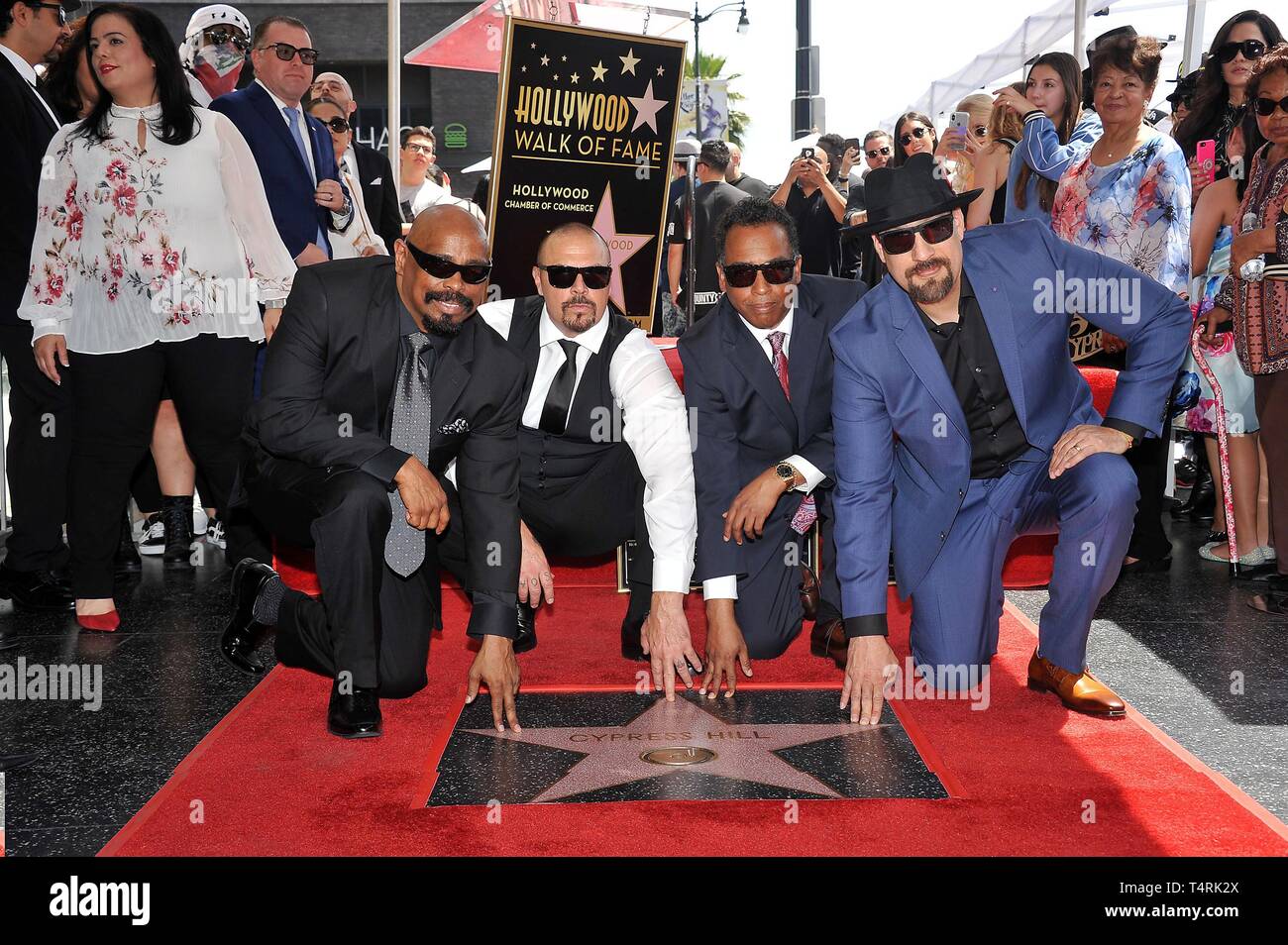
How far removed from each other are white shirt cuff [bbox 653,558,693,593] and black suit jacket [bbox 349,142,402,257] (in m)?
3.01

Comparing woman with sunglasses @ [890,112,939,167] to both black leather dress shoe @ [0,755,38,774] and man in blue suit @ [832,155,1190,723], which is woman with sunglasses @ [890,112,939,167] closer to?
man in blue suit @ [832,155,1190,723]

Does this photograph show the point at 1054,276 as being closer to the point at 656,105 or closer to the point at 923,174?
the point at 923,174

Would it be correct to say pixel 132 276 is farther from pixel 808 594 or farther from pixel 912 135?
pixel 912 135

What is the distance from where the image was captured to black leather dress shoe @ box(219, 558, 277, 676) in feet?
12.9

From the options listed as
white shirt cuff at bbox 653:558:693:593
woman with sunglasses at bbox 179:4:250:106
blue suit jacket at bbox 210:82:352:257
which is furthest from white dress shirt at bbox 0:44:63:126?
white shirt cuff at bbox 653:558:693:593

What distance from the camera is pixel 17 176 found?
14.9 ft

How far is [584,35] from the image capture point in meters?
6.37

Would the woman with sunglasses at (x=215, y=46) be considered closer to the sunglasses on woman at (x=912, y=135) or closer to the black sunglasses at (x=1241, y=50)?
the sunglasses on woman at (x=912, y=135)

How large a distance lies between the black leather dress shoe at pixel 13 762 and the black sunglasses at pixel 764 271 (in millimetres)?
2414

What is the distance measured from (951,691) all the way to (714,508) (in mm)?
889

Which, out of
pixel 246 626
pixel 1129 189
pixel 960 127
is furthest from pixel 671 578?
pixel 960 127

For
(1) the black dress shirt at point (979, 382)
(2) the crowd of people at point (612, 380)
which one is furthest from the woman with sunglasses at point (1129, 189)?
(1) the black dress shirt at point (979, 382)

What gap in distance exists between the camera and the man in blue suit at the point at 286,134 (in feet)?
16.4

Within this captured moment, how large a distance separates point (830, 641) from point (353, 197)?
3097mm
